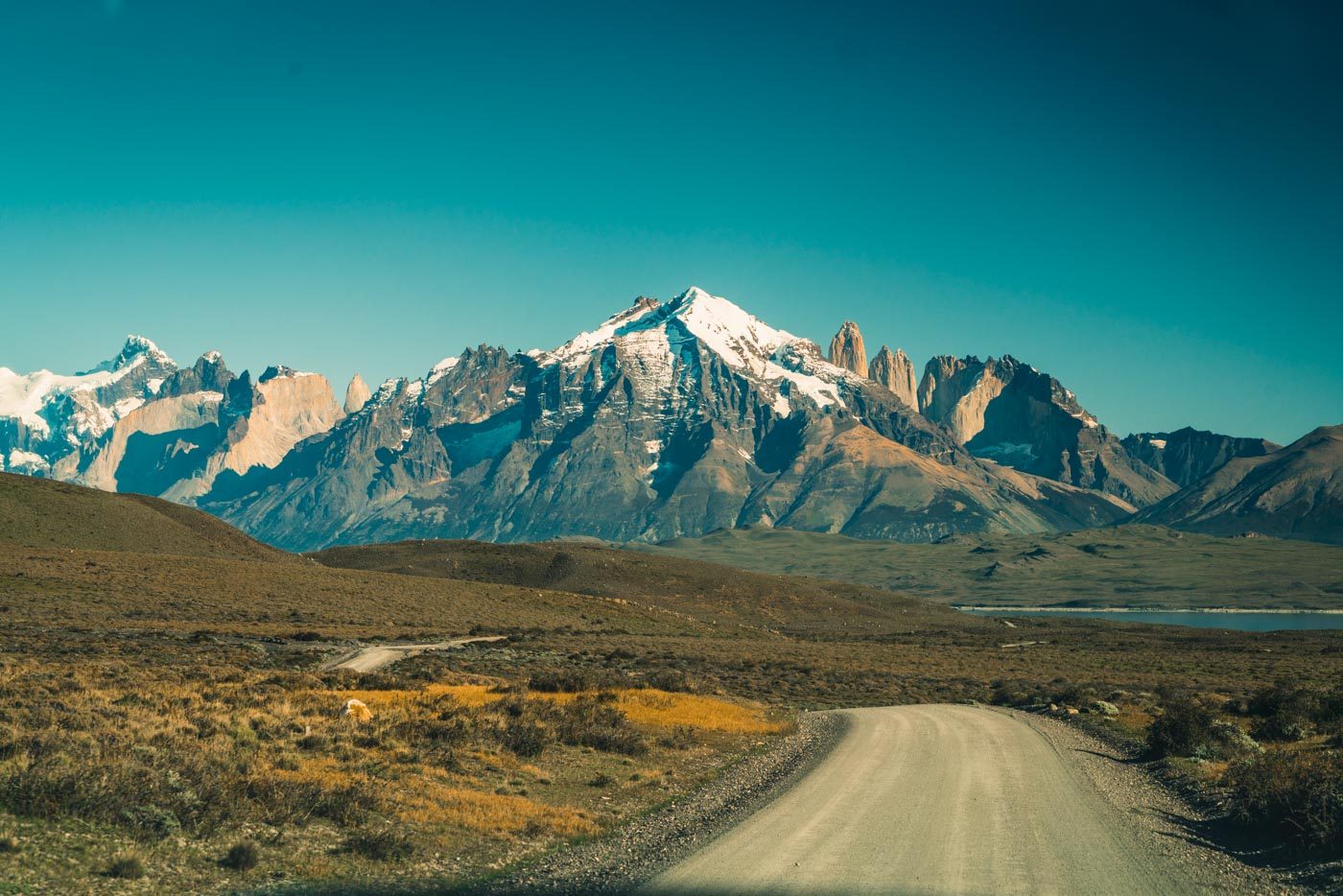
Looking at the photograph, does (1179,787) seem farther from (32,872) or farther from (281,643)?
(281,643)

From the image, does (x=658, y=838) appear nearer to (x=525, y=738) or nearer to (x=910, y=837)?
(x=910, y=837)

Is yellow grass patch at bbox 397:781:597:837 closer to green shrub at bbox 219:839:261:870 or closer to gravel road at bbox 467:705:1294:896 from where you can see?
gravel road at bbox 467:705:1294:896

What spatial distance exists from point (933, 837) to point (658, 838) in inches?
200

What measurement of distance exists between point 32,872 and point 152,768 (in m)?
4.78

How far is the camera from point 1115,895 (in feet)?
51.4

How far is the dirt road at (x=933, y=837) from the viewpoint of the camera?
16.1 meters

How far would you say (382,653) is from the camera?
60.3 meters

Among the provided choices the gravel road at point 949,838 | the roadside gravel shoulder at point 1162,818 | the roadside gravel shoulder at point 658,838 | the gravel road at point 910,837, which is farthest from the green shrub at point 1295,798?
the roadside gravel shoulder at point 658,838

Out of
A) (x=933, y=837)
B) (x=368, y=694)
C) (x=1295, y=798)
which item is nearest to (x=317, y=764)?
(x=933, y=837)

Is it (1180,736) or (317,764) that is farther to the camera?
(1180,736)

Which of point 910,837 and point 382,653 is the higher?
point 910,837

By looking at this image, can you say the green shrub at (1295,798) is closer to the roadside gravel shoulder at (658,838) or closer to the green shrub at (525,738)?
the roadside gravel shoulder at (658,838)

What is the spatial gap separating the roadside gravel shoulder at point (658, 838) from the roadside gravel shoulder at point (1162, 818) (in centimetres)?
741

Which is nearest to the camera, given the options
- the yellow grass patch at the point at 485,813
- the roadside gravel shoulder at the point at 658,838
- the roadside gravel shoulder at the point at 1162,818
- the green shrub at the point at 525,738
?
the roadside gravel shoulder at the point at 658,838
